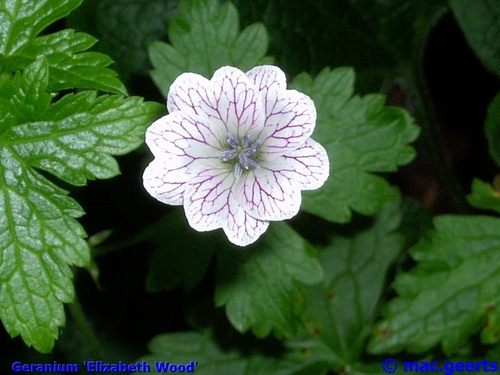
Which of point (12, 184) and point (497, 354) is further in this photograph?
point (497, 354)

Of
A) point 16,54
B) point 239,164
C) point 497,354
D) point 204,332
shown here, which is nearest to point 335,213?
point 239,164

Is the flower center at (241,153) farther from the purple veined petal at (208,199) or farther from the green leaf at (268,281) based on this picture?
the green leaf at (268,281)

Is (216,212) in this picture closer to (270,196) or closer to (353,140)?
(270,196)

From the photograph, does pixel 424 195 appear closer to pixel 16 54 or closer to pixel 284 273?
pixel 284 273

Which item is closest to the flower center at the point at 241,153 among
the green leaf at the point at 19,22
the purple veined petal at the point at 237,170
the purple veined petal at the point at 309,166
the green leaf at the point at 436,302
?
the purple veined petal at the point at 237,170

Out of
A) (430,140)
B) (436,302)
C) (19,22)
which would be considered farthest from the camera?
(430,140)

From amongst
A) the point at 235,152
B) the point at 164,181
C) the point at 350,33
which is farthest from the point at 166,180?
the point at 350,33

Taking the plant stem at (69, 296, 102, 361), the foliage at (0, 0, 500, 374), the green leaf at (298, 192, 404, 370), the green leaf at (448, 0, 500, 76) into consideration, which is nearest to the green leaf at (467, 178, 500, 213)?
the foliage at (0, 0, 500, 374)
